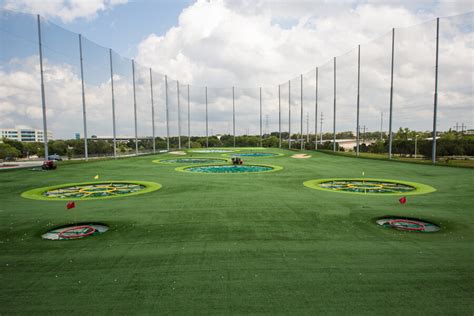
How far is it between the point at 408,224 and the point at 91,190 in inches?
549

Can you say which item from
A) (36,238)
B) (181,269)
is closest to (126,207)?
(36,238)

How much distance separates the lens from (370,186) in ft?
53.9

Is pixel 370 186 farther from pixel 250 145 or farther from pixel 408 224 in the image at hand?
pixel 250 145

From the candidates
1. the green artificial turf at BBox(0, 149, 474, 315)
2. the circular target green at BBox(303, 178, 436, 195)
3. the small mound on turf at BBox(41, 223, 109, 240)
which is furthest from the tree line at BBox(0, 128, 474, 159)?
the small mound on turf at BBox(41, 223, 109, 240)

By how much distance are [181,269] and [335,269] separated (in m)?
3.00

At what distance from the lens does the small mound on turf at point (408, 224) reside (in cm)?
883

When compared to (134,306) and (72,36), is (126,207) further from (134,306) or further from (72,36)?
(72,36)

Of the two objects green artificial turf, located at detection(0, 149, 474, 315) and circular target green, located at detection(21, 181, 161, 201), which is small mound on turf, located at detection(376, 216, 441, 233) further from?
circular target green, located at detection(21, 181, 161, 201)

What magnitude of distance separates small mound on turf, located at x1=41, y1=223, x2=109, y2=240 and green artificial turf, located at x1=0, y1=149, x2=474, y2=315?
10.2 inches

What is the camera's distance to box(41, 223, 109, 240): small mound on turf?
8.42m

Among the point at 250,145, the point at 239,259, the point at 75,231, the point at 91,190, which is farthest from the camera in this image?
the point at 250,145

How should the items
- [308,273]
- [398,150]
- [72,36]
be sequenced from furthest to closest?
1. [398,150]
2. [72,36]
3. [308,273]

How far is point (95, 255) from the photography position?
7.04 meters

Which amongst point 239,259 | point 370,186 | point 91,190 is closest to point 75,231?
point 239,259
